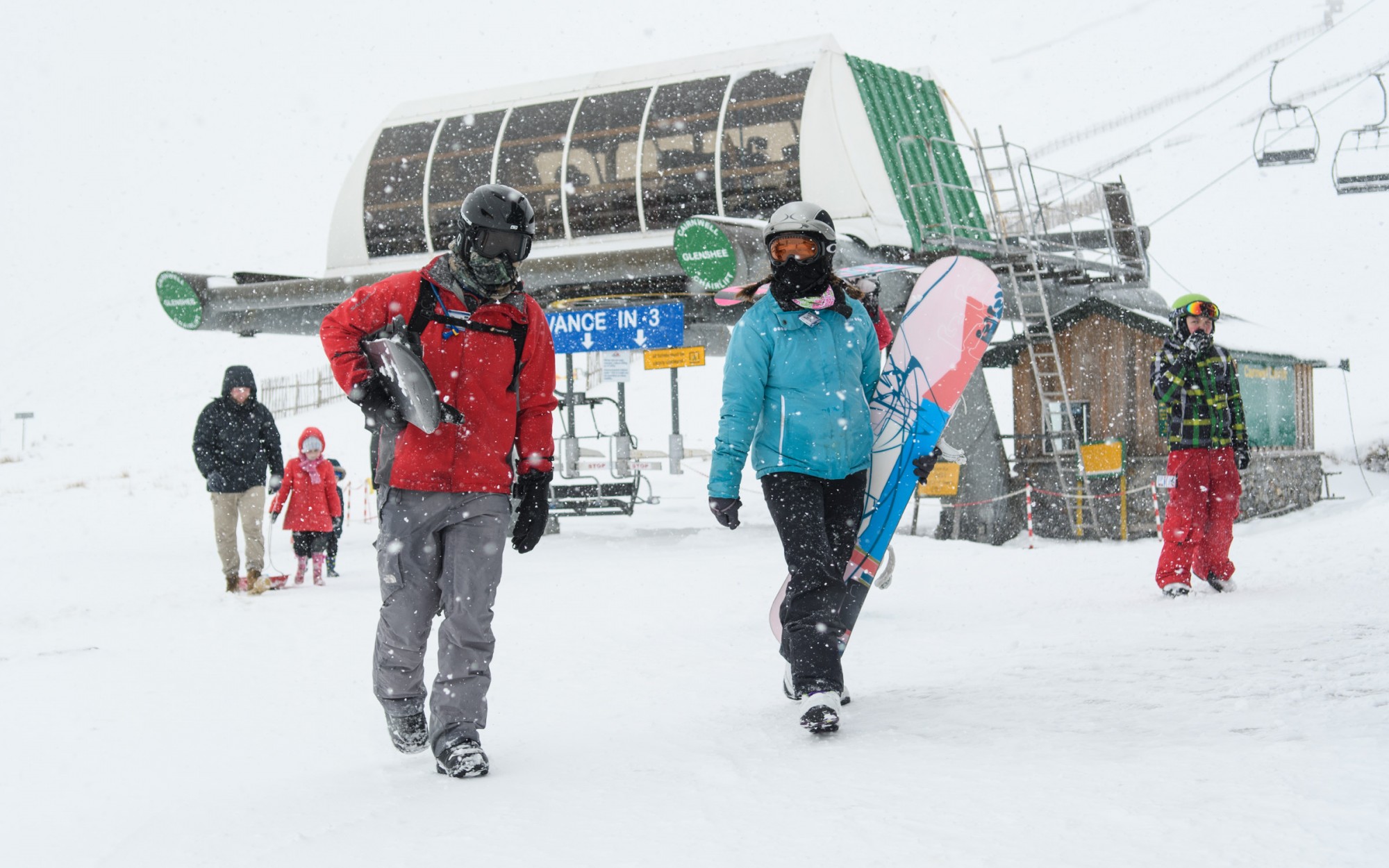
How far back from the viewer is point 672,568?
10555 millimetres

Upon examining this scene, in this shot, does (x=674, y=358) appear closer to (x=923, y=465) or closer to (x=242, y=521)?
(x=242, y=521)

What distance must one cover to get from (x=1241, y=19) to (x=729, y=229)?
94.9 m

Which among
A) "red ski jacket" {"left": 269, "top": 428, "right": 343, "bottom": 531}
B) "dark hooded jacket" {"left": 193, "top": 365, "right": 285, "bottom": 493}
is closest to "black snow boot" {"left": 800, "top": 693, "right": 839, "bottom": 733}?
"dark hooded jacket" {"left": 193, "top": 365, "right": 285, "bottom": 493}

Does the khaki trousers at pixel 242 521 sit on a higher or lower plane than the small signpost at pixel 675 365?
lower

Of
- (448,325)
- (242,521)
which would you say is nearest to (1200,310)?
(448,325)

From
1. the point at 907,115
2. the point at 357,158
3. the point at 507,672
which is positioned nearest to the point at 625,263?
the point at 907,115

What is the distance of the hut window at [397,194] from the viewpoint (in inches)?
642

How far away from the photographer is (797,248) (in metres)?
4.01

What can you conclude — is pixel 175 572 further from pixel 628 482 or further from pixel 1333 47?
pixel 1333 47

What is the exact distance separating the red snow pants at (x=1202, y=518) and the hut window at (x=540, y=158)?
9851 mm

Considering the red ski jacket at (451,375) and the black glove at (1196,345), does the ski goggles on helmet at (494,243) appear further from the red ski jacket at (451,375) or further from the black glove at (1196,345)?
the black glove at (1196,345)

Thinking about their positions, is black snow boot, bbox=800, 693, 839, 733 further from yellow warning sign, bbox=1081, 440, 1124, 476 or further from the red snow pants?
yellow warning sign, bbox=1081, 440, 1124, 476

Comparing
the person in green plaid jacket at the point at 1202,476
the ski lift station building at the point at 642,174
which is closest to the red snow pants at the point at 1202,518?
the person in green plaid jacket at the point at 1202,476

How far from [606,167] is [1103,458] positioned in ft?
24.6
